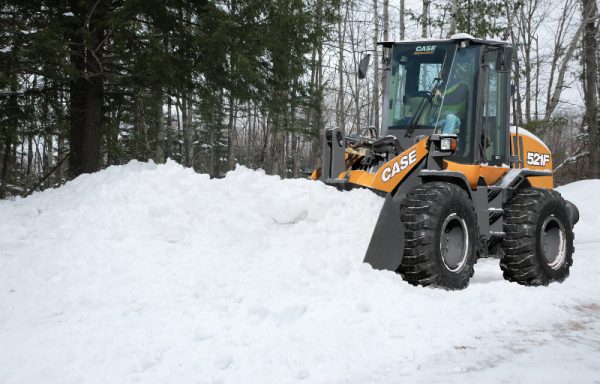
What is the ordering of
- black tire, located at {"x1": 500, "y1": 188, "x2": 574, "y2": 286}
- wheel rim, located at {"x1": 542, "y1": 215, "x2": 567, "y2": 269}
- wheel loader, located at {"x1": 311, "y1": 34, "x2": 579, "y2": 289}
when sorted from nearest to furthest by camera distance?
wheel loader, located at {"x1": 311, "y1": 34, "x2": 579, "y2": 289}, black tire, located at {"x1": 500, "y1": 188, "x2": 574, "y2": 286}, wheel rim, located at {"x1": 542, "y1": 215, "x2": 567, "y2": 269}

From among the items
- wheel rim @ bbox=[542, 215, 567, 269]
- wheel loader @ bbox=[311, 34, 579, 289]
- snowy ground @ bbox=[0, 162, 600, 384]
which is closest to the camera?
snowy ground @ bbox=[0, 162, 600, 384]

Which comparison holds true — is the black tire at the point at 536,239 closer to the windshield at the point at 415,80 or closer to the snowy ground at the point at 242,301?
the snowy ground at the point at 242,301

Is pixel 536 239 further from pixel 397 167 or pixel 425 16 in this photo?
pixel 425 16

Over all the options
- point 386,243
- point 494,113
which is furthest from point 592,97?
point 386,243

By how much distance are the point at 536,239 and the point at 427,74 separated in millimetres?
2525

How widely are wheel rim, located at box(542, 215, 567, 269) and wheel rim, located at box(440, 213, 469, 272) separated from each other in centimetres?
169

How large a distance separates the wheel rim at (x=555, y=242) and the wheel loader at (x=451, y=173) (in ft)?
0.05

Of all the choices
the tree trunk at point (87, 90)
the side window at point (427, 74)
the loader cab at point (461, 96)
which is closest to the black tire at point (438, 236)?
the loader cab at point (461, 96)

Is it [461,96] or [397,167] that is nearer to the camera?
[397,167]

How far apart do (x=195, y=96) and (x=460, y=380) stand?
9233 mm

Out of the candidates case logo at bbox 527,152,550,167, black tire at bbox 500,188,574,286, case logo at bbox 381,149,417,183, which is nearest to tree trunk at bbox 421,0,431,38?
case logo at bbox 527,152,550,167

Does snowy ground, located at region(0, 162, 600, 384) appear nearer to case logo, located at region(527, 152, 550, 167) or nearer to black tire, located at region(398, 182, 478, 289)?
black tire, located at region(398, 182, 478, 289)

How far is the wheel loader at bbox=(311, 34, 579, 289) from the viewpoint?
18.2 ft

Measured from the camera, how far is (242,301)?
15.3 feet
